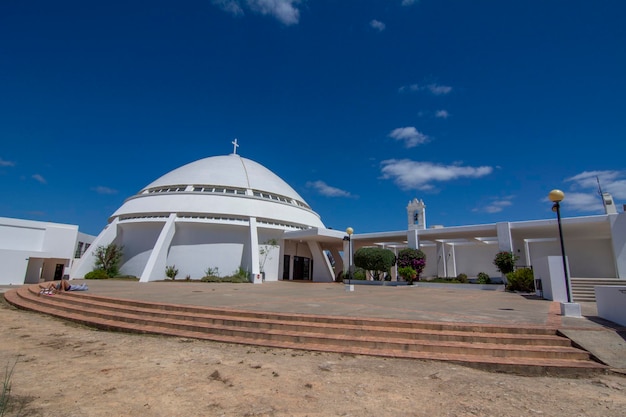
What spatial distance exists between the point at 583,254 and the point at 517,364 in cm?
2369

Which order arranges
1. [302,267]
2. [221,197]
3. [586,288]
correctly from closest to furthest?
[586,288], [221,197], [302,267]

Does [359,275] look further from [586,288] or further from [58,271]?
[58,271]

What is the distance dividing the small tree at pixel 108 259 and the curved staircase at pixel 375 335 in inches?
685

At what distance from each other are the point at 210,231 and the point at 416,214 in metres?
16.4

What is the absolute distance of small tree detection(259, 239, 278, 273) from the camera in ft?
82.8

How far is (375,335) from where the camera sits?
582 cm

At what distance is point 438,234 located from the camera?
74.2 ft

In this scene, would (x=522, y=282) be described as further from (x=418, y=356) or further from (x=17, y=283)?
(x=17, y=283)

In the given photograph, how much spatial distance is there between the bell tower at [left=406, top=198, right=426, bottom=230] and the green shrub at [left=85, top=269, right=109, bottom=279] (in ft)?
75.0

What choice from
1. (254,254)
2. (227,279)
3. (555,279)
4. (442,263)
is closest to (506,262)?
(555,279)

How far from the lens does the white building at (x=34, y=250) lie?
21.4 metres

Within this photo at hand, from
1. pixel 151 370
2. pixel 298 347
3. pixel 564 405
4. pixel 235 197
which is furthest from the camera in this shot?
pixel 235 197

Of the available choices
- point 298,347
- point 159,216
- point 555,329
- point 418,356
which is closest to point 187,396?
point 298,347

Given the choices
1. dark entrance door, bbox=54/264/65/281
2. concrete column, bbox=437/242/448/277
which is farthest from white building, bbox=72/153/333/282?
concrete column, bbox=437/242/448/277
